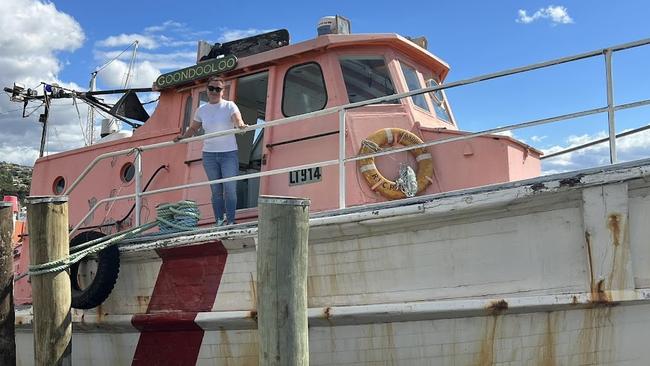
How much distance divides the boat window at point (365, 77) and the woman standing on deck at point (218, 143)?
1077mm

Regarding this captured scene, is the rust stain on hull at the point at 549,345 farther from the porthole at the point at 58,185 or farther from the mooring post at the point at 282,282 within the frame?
the porthole at the point at 58,185

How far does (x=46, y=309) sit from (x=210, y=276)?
3.85 feet

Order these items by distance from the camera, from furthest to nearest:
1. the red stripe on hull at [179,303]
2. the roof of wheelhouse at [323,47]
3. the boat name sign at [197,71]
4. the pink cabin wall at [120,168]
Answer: the pink cabin wall at [120,168]
the boat name sign at [197,71]
the roof of wheelhouse at [323,47]
the red stripe on hull at [179,303]

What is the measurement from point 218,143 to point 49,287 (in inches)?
69.3

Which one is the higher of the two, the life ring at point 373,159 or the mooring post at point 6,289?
the life ring at point 373,159

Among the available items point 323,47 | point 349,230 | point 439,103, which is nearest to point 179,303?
point 349,230

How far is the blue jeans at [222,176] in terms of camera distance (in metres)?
5.27

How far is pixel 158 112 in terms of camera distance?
22.1 feet

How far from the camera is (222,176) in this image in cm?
556

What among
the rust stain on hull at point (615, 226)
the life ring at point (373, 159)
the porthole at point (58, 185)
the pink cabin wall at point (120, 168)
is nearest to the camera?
the rust stain on hull at point (615, 226)

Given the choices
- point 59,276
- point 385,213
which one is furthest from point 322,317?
point 59,276

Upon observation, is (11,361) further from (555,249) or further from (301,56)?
(555,249)

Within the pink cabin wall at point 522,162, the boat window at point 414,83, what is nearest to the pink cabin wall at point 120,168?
the boat window at point 414,83

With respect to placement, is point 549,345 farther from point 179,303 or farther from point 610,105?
point 179,303
